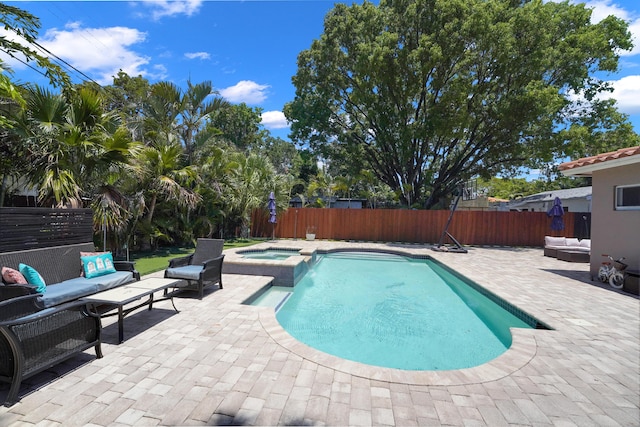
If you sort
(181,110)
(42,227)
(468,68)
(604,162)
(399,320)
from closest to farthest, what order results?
1. (42,227)
2. (399,320)
3. (604,162)
4. (181,110)
5. (468,68)

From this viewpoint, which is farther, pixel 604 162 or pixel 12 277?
pixel 604 162

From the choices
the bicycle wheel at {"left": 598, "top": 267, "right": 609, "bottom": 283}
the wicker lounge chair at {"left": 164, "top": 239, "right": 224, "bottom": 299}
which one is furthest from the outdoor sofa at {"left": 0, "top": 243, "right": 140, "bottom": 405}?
the bicycle wheel at {"left": 598, "top": 267, "right": 609, "bottom": 283}

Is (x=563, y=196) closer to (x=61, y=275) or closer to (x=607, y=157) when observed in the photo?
(x=607, y=157)

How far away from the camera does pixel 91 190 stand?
23.1 feet

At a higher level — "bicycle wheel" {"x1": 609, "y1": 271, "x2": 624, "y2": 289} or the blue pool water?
"bicycle wheel" {"x1": 609, "y1": 271, "x2": 624, "y2": 289}

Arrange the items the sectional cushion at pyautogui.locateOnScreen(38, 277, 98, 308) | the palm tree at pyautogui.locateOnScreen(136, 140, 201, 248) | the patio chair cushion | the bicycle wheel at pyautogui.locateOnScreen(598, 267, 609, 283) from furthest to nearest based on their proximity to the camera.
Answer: the palm tree at pyautogui.locateOnScreen(136, 140, 201, 248) < the bicycle wheel at pyautogui.locateOnScreen(598, 267, 609, 283) < the patio chair cushion < the sectional cushion at pyautogui.locateOnScreen(38, 277, 98, 308)

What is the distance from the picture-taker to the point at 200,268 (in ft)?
19.3

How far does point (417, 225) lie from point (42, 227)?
14.4 meters

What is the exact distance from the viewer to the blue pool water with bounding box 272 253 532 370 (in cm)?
423

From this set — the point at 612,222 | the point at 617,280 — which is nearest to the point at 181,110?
the point at 612,222

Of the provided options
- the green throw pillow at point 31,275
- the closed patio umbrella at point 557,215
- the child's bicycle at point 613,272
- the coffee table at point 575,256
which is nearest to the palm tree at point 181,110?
the green throw pillow at point 31,275

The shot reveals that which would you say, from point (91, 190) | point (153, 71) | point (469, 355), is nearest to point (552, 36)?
point (469, 355)

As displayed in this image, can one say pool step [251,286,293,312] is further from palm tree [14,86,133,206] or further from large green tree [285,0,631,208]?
large green tree [285,0,631,208]

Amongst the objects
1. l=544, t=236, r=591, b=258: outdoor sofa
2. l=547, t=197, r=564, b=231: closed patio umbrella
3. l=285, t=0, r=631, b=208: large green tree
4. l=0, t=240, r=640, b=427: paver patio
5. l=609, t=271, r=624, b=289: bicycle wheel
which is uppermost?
l=285, t=0, r=631, b=208: large green tree
